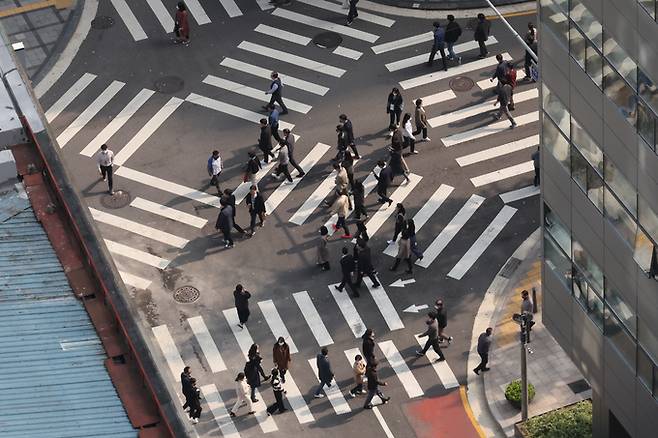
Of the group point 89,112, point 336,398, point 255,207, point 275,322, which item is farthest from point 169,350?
point 89,112

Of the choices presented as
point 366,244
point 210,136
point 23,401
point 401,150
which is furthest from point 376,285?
point 23,401

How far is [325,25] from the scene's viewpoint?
59.3 m

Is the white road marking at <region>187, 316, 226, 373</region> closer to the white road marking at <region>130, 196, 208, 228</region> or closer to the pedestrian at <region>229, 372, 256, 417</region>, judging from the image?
the pedestrian at <region>229, 372, 256, 417</region>

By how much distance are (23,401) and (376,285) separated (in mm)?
17927

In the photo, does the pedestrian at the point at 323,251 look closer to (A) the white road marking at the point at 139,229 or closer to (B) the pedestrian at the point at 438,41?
(A) the white road marking at the point at 139,229

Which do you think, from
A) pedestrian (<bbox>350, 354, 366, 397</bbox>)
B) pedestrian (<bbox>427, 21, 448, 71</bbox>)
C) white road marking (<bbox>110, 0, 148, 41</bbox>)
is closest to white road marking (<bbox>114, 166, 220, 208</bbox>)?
white road marking (<bbox>110, 0, 148, 41</bbox>)

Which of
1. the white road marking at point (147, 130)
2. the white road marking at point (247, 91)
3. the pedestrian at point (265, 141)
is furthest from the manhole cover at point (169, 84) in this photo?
the pedestrian at point (265, 141)

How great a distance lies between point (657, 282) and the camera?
34656 mm

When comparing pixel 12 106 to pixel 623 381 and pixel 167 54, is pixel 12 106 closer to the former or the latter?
pixel 623 381

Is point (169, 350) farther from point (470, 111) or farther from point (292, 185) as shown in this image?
point (470, 111)

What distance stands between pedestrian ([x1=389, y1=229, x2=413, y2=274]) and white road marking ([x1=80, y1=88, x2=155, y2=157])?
37.8ft

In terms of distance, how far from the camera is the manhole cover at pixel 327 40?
191 feet

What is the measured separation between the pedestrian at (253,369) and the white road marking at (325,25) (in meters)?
17.6

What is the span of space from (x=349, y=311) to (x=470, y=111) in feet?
34.7
